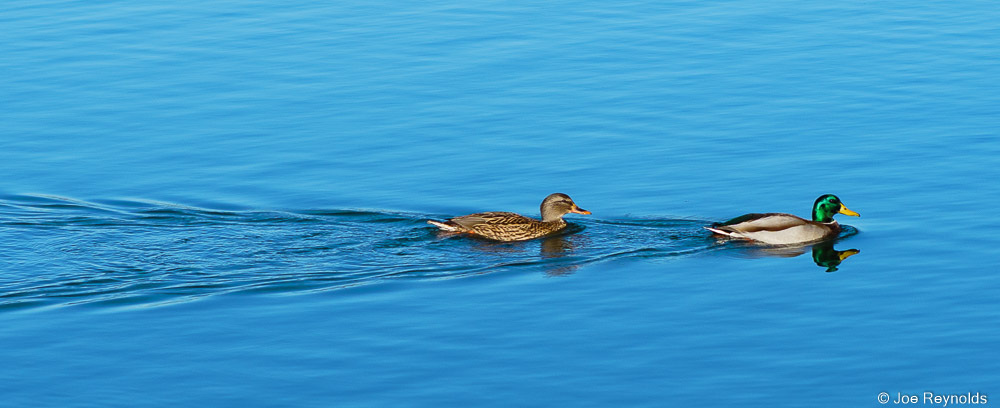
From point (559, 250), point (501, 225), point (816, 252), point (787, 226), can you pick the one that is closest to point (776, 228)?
point (787, 226)

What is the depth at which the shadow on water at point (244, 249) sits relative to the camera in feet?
50.9

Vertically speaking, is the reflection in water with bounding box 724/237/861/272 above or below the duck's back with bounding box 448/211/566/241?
below

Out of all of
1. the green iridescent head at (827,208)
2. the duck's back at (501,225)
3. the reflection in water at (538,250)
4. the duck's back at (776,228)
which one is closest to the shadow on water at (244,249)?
the reflection in water at (538,250)

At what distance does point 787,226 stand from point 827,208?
2.08 feet

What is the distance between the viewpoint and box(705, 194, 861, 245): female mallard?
56.6 ft

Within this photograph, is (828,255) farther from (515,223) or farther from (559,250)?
(515,223)

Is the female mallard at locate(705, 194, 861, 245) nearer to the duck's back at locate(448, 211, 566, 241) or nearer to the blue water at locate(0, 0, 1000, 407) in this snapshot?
the blue water at locate(0, 0, 1000, 407)

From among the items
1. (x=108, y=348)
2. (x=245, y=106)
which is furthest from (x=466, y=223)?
Result: (x=245, y=106)

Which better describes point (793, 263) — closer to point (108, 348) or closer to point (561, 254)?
point (561, 254)

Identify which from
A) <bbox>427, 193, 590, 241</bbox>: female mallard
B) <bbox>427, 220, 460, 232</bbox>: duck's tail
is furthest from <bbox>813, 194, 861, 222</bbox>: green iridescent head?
<bbox>427, 220, 460, 232</bbox>: duck's tail

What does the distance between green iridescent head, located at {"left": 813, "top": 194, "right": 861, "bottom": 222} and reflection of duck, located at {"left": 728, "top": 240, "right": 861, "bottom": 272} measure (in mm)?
325

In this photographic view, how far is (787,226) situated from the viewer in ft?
57.7

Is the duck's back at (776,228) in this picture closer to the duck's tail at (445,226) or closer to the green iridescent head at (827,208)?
the green iridescent head at (827,208)

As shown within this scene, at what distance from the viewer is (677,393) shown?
12492 mm
